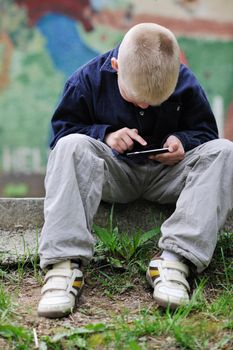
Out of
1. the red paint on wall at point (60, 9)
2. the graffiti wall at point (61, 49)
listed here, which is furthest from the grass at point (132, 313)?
the red paint on wall at point (60, 9)

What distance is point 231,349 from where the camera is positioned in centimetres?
182

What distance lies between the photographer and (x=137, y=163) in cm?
250

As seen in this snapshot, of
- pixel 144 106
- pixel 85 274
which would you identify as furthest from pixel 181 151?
pixel 85 274

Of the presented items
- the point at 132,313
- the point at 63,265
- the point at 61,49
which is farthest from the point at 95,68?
the point at 61,49

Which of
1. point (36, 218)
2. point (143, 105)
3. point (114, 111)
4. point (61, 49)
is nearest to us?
point (143, 105)

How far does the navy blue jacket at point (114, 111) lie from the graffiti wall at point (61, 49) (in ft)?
10.7

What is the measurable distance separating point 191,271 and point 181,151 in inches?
18.3

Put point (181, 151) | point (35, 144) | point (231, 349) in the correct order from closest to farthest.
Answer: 1. point (231, 349)
2. point (181, 151)
3. point (35, 144)

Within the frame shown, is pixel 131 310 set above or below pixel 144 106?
below

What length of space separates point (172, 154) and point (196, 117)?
10.3 inches

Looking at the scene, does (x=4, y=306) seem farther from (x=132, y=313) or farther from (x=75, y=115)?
(x=75, y=115)

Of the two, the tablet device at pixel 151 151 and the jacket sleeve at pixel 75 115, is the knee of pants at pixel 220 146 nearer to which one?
the tablet device at pixel 151 151

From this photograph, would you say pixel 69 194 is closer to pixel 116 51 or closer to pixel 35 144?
pixel 116 51

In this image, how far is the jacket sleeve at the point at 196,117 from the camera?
8.34 ft
